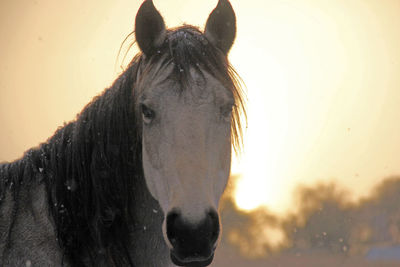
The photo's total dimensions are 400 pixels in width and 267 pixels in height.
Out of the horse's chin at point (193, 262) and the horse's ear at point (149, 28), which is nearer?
the horse's chin at point (193, 262)

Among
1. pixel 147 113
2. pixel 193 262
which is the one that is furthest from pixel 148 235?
pixel 147 113

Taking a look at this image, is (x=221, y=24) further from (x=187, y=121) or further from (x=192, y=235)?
(x=192, y=235)

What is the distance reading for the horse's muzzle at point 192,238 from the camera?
279cm

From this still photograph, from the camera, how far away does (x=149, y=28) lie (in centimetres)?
358

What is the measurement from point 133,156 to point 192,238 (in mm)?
990

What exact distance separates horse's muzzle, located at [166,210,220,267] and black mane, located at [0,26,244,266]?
2.46ft

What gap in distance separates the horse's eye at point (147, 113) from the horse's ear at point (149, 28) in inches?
22.9

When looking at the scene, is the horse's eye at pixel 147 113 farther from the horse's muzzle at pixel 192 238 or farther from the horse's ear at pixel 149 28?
the horse's muzzle at pixel 192 238

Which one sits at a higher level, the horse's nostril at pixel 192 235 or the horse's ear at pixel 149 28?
the horse's ear at pixel 149 28

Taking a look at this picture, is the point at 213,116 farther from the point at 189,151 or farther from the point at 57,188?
the point at 57,188

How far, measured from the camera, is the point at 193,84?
10.8 feet

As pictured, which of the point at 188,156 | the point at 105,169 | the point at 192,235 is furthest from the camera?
the point at 105,169

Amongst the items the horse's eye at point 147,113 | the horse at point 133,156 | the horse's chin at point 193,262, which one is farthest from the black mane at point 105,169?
the horse's chin at point 193,262

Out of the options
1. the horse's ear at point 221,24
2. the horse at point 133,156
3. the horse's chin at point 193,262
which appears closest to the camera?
the horse's chin at point 193,262
